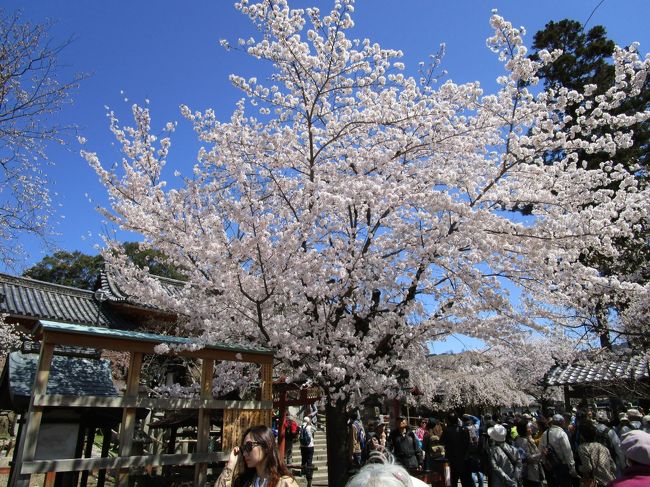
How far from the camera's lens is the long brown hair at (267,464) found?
2881 millimetres

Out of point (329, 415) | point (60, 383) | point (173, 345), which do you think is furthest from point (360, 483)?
point (329, 415)

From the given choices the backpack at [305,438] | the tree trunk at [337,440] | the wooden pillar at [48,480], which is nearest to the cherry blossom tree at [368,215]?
the tree trunk at [337,440]

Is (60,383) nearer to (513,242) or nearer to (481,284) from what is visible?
(481,284)

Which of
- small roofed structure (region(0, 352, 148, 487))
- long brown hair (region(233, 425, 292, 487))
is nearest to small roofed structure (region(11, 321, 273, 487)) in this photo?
small roofed structure (region(0, 352, 148, 487))

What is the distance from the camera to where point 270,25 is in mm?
6117

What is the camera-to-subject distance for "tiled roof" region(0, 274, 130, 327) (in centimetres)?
1377

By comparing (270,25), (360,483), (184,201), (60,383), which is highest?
(270,25)

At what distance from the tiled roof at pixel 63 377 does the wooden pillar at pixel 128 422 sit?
3.10 feet

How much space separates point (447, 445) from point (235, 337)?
4441mm

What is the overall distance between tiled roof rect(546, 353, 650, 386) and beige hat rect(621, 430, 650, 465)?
35.6 ft

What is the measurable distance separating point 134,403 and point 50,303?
12.7 metres

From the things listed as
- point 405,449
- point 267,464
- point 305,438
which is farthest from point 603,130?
point 267,464

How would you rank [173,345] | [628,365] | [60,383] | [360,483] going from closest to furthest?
[360,483]
[173,345]
[60,383]
[628,365]

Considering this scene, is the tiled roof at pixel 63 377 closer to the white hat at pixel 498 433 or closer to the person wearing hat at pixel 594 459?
the white hat at pixel 498 433
